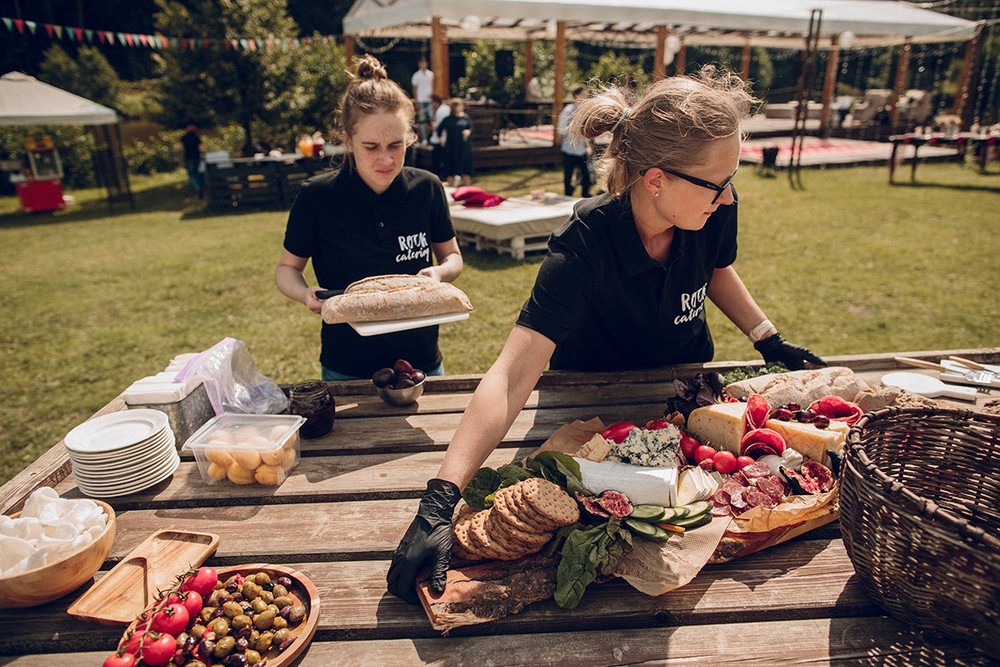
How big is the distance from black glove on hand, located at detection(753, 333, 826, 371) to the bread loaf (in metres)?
1.32

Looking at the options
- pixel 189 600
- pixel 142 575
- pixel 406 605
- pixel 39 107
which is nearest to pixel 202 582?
pixel 189 600

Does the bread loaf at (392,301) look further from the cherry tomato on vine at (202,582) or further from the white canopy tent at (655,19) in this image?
the white canopy tent at (655,19)

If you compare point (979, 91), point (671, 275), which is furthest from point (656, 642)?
point (979, 91)

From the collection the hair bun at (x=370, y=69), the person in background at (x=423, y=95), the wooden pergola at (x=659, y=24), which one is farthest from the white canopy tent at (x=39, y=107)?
the hair bun at (x=370, y=69)

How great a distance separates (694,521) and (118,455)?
1.75m

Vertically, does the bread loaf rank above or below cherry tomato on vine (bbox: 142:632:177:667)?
above

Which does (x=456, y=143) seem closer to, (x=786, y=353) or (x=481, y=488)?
(x=786, y=353)

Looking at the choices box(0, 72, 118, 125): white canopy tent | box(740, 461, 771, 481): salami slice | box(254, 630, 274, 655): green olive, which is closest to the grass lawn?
box(0, 72, 118, 125): white canopy tent

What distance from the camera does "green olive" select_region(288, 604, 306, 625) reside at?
60.9 inches

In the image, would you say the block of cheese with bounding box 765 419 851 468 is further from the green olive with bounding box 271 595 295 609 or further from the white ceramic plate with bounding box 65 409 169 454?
the white ceramic plate with bounding box 65 409 169 454

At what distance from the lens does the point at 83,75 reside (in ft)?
68.7

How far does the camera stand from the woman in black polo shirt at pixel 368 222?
2852 mm

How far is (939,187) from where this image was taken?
1298 centimetres

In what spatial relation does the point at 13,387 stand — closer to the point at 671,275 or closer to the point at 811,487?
the point at 671,275
